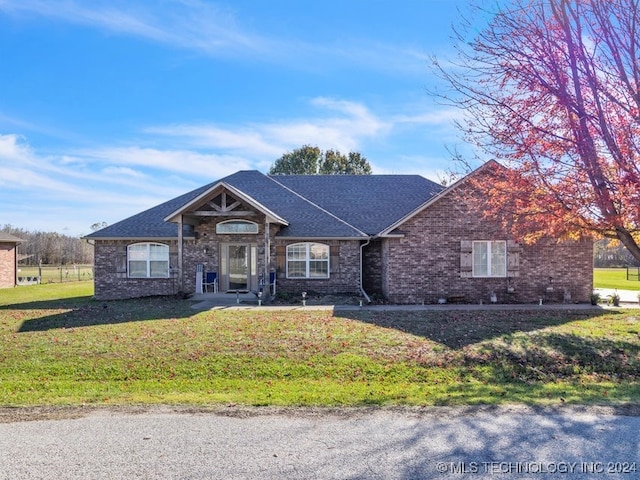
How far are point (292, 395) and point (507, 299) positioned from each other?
12.9 metres

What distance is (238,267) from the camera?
65.7 feet

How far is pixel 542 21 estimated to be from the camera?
9.68 meters

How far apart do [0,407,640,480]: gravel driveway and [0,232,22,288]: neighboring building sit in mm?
27268

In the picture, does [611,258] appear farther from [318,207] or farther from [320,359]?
[320,359]

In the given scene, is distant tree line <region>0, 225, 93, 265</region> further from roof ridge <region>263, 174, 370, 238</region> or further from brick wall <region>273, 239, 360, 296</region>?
brick wall <region>273, 239, 360, 296</region>

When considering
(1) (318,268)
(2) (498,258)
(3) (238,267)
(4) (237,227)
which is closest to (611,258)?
(2) (498,258)

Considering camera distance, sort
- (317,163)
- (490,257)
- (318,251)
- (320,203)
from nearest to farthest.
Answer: (490,257), (318,251), (320,203), (317,163)

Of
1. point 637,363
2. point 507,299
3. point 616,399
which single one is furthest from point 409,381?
point 507,299

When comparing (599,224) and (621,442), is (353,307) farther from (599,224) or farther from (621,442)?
(621,442)

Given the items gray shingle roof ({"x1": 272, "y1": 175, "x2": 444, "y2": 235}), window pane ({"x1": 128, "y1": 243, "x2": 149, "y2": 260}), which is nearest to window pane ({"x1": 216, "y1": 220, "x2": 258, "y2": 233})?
window pane ({"x1": 128, "y1": 243, "x2": 149, "y2": 260})

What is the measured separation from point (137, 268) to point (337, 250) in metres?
8.25

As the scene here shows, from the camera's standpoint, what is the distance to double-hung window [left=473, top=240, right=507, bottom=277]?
58.2ft

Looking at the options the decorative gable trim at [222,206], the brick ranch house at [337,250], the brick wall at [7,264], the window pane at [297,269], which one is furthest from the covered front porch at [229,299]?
the brick wall at [7,264]

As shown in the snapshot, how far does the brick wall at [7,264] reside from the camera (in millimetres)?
28938
